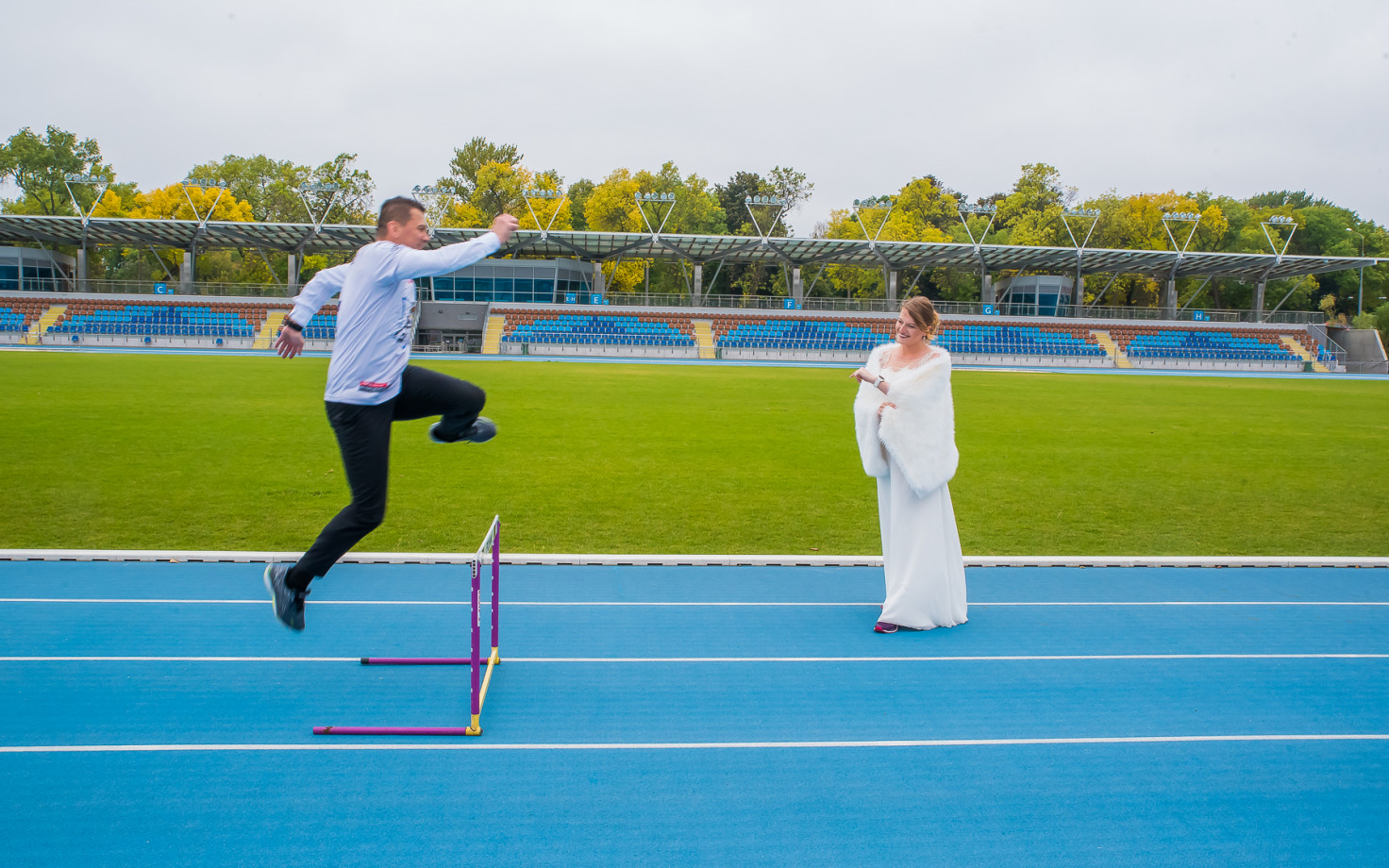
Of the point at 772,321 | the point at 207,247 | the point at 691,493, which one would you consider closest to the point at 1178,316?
the point at 772,321

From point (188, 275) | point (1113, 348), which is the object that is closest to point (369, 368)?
point (1113, 348)

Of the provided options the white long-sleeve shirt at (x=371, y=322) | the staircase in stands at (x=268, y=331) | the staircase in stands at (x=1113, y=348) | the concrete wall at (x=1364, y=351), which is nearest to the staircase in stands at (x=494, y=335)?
the staircase in stands at (x=268, y=331)

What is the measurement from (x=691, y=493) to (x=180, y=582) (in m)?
5.84

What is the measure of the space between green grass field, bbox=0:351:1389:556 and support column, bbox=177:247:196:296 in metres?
33.3

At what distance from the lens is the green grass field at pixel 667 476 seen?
874 cm

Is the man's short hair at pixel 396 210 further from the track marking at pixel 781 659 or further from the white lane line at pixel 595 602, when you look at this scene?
the white lane line at pixel 595 602

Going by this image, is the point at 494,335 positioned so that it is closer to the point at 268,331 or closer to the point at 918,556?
the point at 268,331

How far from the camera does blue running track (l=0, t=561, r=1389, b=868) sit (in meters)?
3.38

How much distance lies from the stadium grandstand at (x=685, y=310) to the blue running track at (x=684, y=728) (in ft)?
146

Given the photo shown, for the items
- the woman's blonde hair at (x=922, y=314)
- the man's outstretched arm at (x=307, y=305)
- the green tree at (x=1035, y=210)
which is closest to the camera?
the man's outstretched arm at (x=307, y=305)

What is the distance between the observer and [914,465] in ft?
18.3

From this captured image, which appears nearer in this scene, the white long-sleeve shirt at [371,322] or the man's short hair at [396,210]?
the white long-sleeve shirt at [371,322]

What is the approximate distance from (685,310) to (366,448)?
54001 millimetres

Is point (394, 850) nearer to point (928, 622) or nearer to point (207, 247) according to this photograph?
point (928, 622)
